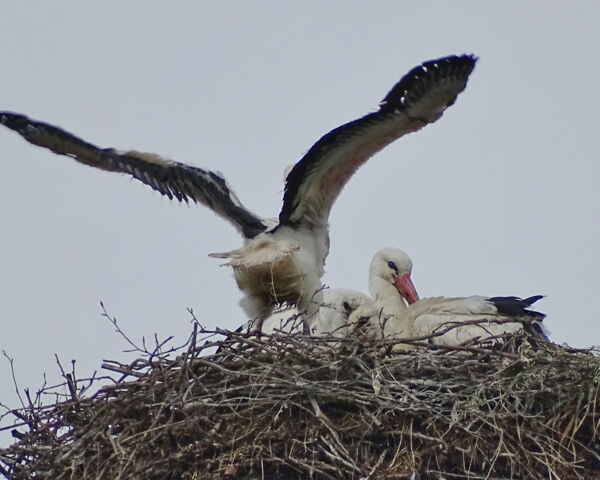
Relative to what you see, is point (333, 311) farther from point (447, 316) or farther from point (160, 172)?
point (160, 172)

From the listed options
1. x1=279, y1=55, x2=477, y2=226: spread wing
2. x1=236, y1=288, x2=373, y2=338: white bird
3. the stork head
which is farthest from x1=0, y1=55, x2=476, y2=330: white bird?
the stork head

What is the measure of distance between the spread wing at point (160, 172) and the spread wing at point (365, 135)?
0.23 m

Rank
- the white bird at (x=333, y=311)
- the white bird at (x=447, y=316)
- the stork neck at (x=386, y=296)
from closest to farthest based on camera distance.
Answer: the white bird at (x=447, y=316)
the white bird at (x=333, y=311)
the stork neck at (x=386, y=296)

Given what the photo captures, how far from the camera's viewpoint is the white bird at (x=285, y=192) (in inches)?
256

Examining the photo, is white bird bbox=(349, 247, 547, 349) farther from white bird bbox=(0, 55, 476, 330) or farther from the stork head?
white bird bbox=(0, 55, 476, 330)

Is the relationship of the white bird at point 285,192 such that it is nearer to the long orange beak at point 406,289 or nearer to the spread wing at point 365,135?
the spread wing at point 365,135

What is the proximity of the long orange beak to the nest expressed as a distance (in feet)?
6.08

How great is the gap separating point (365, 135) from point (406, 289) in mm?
1548

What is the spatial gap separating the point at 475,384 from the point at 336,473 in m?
0.70

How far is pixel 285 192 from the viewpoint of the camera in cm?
682

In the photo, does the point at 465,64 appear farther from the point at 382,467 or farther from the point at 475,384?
the point at 382,467

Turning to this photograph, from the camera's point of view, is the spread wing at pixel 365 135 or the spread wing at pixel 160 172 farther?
the spread wing at pixel 160 172

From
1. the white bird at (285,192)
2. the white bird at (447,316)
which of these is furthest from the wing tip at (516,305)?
the white bird at (285,192)

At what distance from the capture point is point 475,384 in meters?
5.68
